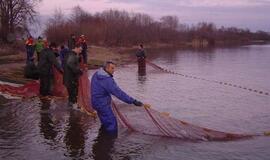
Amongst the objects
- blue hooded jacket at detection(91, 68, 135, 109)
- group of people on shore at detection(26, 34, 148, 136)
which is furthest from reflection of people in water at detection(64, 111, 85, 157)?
blue hooded jacket at detection(91, 68, 135, 109)

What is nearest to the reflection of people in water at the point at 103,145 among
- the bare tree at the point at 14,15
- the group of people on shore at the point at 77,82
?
the group of people on shore at the point at 77,82

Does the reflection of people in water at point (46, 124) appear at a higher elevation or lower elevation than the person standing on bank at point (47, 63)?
lower

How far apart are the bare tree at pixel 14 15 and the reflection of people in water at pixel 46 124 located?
109 feet

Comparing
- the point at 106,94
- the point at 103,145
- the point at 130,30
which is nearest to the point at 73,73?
the point at 106,94

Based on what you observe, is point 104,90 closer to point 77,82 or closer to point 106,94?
point 106,94

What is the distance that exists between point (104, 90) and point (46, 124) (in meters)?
2.74

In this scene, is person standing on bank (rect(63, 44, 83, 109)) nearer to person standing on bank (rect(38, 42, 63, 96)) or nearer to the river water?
the river water

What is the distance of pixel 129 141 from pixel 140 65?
18539 millimetres

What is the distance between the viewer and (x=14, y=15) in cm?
4766

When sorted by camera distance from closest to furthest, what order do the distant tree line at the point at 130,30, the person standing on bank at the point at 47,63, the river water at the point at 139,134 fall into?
the river water at the point at 139,134 → the person standing on bank at the point at 47,63 → the distant tree line at the point at 130,30

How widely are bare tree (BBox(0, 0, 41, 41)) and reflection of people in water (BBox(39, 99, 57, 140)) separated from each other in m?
33.1

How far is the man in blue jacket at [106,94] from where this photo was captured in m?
10.2

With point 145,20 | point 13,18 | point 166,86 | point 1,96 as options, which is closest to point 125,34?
point 145,20

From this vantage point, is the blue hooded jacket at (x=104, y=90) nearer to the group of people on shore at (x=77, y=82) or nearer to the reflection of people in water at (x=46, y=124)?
the group of people on shore at (x=77, y=82)
